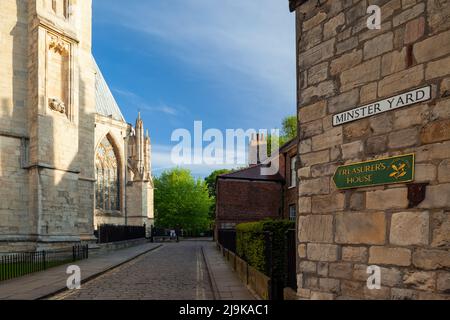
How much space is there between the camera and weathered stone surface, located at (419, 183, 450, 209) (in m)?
3.85

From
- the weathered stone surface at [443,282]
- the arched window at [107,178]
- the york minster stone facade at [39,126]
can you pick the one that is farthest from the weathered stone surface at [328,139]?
the arched window at [107,178]

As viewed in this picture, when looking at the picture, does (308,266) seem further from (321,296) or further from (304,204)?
(304,204)

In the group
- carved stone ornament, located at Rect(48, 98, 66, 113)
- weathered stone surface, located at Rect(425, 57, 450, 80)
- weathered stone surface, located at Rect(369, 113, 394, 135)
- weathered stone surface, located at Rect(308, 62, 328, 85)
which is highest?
carved stone ornament, located at Rect(48, 98, 66, 113)

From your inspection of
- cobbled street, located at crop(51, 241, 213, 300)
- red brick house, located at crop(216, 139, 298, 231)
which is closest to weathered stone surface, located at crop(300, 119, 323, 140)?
cobbled street, located at crop(51, 241, 213, 300)

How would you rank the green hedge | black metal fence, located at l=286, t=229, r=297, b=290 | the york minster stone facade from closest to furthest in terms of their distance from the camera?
black metal fence, located at l=286, t=229, r=297, b=290 < the green hedge < the york minster stone facade

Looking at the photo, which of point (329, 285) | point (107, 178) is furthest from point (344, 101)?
point (107, 178)

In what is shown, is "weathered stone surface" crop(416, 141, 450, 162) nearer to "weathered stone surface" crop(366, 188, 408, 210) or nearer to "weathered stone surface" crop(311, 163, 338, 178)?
"weathered stone surface" crop(366, 188, 408, 210)

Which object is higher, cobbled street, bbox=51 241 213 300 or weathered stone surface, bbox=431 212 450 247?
weathered stone surface, bbox=431 212 450 247

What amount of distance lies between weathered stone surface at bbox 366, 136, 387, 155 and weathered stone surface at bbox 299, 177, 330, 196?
800 mm

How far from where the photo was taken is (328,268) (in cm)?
518

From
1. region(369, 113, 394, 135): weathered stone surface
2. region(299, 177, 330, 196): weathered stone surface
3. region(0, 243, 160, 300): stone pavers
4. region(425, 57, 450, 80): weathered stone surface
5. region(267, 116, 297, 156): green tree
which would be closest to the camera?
region(425, 57, 450, 80): weathered stone surface

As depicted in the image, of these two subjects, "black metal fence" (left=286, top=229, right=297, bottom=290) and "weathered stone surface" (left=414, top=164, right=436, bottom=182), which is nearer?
"weathered stone surface" (left=414, top=164, right=436, bottom=182)
